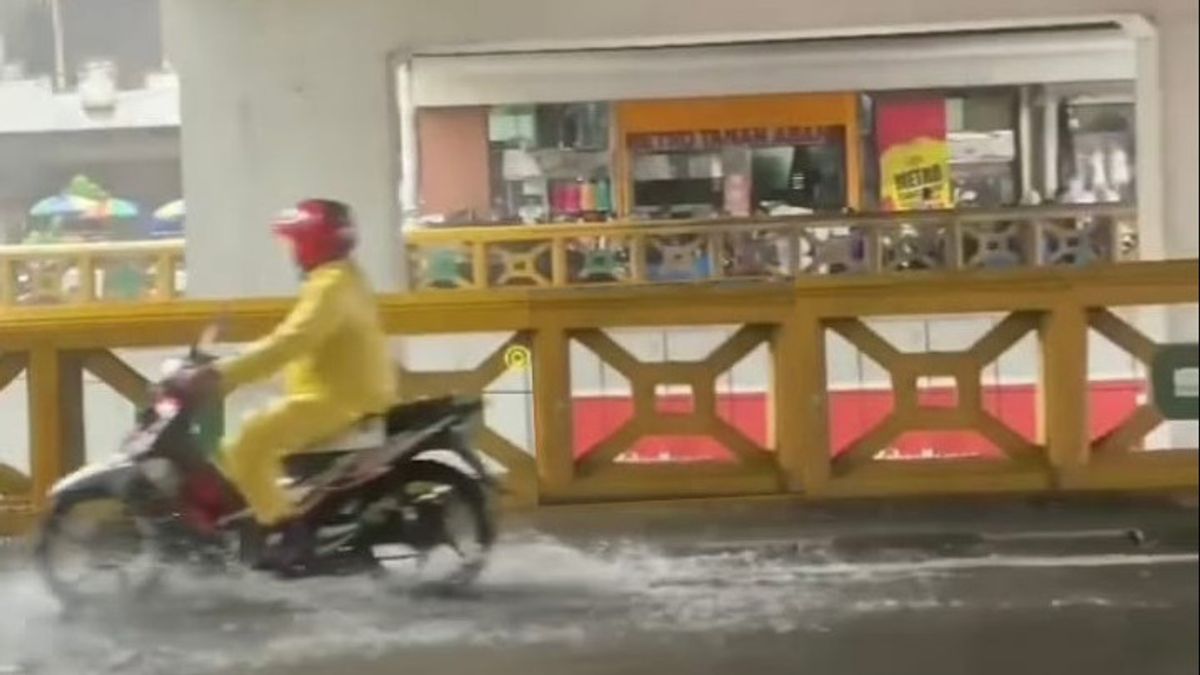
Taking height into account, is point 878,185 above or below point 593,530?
above

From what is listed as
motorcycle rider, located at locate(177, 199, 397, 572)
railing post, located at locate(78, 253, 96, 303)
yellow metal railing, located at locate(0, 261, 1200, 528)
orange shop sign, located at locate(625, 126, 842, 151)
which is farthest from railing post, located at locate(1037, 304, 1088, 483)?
railing post, located at locate(78, 253, 96, 303)

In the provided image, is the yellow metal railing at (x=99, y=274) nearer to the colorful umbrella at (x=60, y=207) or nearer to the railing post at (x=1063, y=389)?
the colorful umbrella at (x=60, y=207)

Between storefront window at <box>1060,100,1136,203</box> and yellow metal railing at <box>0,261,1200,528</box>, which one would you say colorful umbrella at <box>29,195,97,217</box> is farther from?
storefront window at <box>1060,100,1136,203</box>

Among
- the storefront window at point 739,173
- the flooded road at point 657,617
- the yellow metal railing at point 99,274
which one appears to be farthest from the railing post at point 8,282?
the storefront window at point 739,173

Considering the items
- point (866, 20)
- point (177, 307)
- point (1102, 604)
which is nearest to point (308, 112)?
point (177, 307)

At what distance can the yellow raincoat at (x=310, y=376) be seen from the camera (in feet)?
2.08

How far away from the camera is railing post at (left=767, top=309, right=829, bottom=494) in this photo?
0.67 meters

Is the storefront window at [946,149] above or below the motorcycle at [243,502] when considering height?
above

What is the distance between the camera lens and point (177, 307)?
657mm

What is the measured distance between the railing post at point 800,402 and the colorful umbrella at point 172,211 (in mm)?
218

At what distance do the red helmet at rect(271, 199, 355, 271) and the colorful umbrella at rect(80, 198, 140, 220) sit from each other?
2.2 inches

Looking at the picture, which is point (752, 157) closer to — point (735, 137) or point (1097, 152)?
point (735, 137)

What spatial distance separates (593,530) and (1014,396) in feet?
0.52

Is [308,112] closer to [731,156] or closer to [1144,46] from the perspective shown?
[731,156]
